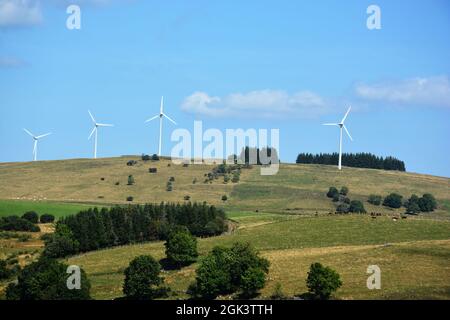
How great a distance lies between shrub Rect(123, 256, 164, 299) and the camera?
109m

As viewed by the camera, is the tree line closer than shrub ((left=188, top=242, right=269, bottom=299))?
No

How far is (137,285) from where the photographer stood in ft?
360

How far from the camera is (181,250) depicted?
130 m

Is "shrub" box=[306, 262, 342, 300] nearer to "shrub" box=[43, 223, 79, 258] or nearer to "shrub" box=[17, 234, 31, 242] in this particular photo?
"shrub" box=[43, 223, 79, 258]

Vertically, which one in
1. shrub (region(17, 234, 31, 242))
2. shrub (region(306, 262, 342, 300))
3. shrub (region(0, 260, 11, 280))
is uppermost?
shrub (region(17, 234, 31, 242))

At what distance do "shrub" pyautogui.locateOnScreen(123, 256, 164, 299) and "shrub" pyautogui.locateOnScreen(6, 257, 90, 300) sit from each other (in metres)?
5.95

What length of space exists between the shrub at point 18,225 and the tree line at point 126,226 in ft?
31.2

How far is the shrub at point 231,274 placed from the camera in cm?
10756

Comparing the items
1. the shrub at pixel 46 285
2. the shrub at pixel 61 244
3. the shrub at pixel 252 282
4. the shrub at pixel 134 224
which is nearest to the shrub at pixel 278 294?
the shrub at pixel 252 282

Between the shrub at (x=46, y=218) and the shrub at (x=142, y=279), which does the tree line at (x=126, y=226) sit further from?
the shrub at (x=142, y=279)

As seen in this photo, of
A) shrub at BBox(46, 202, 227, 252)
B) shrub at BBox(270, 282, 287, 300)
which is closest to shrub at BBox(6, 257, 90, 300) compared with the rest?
shrub at BBox(270, 282, 287, 300)

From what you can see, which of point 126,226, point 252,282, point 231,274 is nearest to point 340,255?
point 231,274
